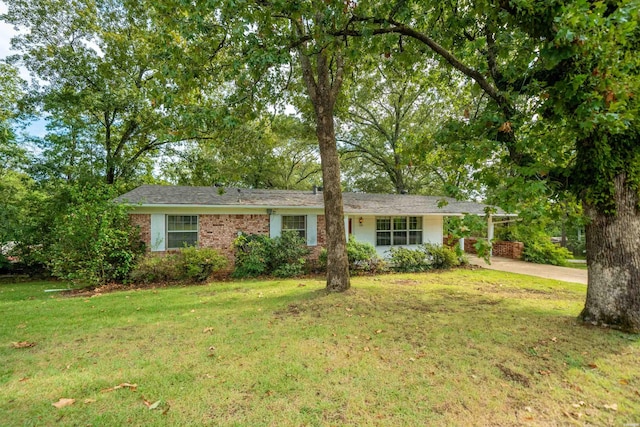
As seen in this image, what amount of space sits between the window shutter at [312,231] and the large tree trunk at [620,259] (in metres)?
9.47

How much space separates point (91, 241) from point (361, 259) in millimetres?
8753

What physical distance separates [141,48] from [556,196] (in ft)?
52.3

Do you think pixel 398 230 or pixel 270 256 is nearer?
pixel 270 256

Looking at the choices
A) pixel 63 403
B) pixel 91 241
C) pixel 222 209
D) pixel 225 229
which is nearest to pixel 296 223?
pixel 225 229

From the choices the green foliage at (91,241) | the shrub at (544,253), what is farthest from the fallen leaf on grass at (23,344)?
the shrub at (544,253)

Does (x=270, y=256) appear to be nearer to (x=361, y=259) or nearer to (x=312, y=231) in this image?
(x=312, y=231)

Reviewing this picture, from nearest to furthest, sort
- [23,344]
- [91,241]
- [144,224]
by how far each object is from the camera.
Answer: [23,344] → [91,241] → [144,224]

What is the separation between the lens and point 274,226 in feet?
41.8

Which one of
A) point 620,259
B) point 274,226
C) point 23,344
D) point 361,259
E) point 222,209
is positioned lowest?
point 23,344

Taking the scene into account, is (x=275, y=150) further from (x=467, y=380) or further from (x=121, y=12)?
(x=467, y=380)

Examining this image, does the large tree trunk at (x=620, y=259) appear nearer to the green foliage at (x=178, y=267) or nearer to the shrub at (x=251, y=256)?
the shrub at (x=251, y=256)

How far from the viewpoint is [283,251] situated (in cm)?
1153

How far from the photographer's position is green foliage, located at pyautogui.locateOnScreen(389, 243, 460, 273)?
12.3m

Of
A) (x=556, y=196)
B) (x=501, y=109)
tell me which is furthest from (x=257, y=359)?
(x=501, y=109)
